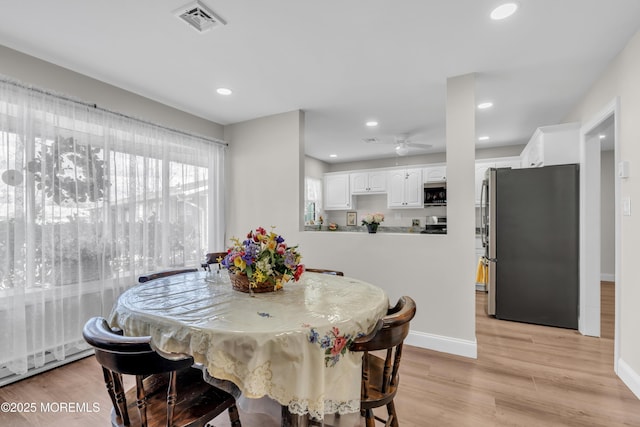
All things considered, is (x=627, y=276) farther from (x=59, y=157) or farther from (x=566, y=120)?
(x=59, y=157)

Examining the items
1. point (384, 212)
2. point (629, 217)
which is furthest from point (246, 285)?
point (384, 212)

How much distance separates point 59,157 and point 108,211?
583mm

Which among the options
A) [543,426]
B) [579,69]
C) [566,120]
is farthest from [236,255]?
[566,120]

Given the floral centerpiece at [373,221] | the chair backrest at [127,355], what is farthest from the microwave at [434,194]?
the chair backrest at [127,355]

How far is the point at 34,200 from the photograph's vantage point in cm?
243

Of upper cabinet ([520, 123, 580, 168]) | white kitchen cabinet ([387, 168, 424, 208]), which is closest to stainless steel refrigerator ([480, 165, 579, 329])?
upper cabinet ([520, 123, 580, 168])

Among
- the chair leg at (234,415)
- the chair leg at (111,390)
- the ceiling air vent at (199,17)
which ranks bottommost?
the chair leg at (234,415)

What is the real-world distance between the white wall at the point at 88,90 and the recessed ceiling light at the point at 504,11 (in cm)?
320

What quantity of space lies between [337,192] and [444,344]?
4.45 metres

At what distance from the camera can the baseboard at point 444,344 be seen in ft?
9.07

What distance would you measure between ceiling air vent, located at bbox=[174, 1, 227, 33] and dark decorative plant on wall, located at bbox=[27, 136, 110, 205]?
1.55 metres

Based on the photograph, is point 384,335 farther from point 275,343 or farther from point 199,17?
point 199,17

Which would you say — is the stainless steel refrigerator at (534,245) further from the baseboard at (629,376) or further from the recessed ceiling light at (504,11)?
the recessed ceiling light at (504,11)

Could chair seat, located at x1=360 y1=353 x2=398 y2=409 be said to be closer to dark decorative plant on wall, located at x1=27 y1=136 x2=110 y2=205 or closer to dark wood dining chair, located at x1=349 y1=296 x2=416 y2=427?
dark wood dining chair, located at x1=349 y1=296 x2=416 y2=427
